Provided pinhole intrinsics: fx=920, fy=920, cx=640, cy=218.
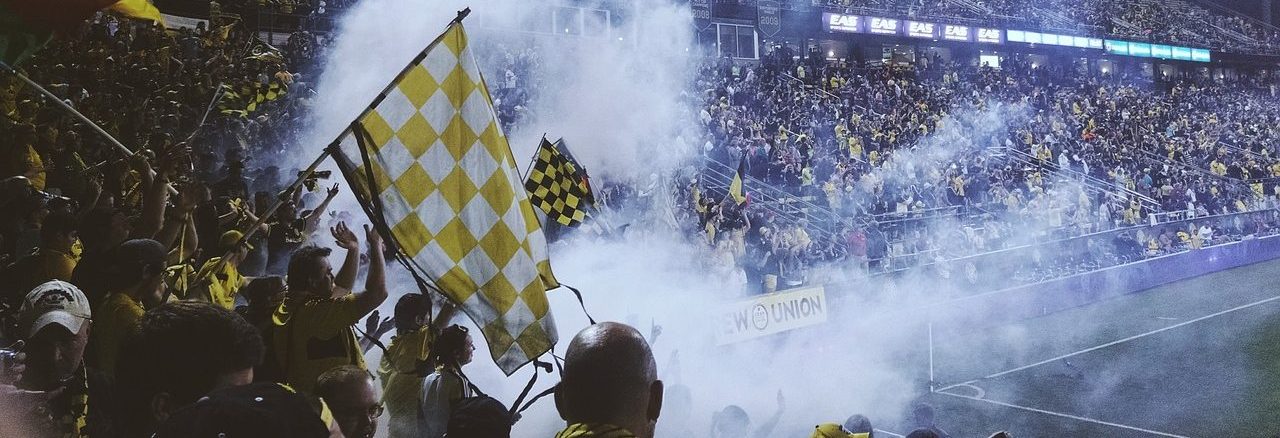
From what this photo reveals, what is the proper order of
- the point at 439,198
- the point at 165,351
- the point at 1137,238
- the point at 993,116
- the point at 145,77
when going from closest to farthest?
the point at 165,351, the point at 439,198, the point at 145,77, the point at 1137,238, the point at 993,116

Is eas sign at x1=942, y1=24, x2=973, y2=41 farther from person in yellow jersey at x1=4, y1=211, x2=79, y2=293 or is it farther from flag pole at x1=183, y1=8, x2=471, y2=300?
person in yellow jersey at x1=4, y1=211, x2=79, y2=293

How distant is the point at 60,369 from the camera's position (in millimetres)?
2592

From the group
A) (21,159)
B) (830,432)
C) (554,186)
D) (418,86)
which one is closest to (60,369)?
(418,86)

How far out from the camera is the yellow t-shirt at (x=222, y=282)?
13.6 ft

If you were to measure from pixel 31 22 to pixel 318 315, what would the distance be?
1.25 metres

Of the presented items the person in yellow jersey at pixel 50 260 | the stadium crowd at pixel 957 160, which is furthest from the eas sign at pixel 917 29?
the person in yellow jersey at pixel 50 260

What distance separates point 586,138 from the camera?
14.4 m

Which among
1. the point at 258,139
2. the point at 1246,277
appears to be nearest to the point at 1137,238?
the point at 1246,277

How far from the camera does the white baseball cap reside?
103 inches

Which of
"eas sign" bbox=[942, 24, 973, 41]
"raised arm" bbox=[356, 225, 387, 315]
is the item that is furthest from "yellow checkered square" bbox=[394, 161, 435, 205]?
"eas sign" bbox=[942, 24, 973, 41]

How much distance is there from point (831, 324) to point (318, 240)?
6997 millimetres

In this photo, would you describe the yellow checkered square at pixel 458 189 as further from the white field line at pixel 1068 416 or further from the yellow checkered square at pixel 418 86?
the white field line at pixel 1068 416

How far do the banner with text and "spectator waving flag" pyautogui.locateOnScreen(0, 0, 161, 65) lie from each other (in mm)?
8175

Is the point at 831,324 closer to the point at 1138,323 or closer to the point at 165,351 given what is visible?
the point at 1138,323
